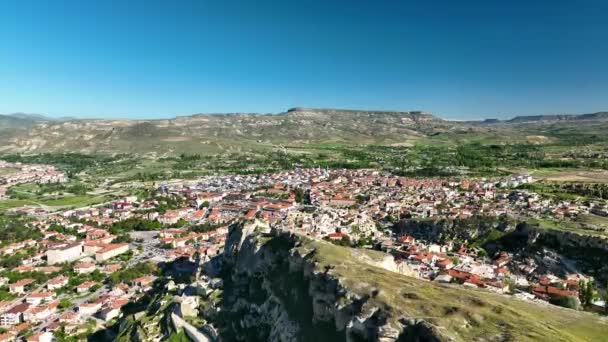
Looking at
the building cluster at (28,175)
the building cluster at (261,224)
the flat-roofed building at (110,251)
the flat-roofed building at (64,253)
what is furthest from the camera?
the building cluster at (28,175)

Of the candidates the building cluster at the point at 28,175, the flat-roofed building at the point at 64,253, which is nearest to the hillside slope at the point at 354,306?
the flat-roofed building at the point at 64,253

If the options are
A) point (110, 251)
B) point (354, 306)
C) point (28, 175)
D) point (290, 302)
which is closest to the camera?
point (354, 306)

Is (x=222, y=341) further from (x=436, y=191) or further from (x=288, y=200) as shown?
(x=436, y=191)

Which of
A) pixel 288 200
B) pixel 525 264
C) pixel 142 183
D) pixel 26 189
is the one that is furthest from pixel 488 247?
pixel 26 189

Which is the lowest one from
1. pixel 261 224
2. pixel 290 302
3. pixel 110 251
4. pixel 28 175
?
pixel 28 175

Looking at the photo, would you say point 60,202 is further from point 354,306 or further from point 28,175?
point 354,306

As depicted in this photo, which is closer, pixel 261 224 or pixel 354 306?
pixel 354 306

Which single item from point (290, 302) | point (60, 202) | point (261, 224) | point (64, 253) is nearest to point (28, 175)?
point (60, 202)

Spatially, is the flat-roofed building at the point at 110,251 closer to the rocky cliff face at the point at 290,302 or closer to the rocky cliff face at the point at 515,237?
the rocky cliff face at the point at 290,302

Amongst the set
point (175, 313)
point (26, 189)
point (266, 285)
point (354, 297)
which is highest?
point (354, 297)
